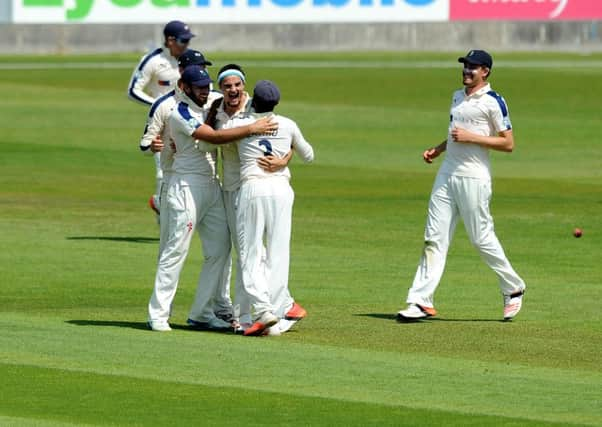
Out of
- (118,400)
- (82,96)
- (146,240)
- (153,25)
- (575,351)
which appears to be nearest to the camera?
(118,400)

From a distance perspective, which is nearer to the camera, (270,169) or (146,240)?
(270,169)

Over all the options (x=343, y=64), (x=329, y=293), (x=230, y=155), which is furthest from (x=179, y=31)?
(x=343, y=64)

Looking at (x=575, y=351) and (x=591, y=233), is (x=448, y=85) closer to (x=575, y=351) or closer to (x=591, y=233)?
(x=591, y=233)

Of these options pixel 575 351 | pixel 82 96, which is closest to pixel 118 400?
pixel 575 351

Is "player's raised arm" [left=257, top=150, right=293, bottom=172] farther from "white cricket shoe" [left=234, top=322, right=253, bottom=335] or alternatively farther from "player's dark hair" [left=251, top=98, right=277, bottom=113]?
"white cricket shoe" [left=234, top=322, right=253, bottom=335]

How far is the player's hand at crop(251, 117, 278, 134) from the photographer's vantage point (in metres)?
12.6

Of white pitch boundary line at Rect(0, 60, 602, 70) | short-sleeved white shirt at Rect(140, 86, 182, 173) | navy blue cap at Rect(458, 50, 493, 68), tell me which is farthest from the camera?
white pitch boundary line at Rect(0, 60, 602, 70)

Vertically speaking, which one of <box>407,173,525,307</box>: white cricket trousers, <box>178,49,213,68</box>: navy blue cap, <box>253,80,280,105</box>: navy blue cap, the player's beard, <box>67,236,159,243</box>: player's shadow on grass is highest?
<box>178,49,213,68</box>: navy blue cap

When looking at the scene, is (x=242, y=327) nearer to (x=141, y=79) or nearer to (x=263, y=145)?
(x=263, y=145)

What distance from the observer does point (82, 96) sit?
124 ft

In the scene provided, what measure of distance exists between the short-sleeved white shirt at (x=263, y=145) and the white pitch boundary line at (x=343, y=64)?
31769 mm

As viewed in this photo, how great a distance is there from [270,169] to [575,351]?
2.68 m

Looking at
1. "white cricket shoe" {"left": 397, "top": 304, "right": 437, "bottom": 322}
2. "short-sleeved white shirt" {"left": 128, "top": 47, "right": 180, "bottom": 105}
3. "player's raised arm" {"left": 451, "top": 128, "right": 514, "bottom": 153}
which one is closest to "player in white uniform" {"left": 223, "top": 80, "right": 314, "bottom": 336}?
"white cricket shoe" {"left": 397, "top": 304, "right": 437, "bottom": 322}

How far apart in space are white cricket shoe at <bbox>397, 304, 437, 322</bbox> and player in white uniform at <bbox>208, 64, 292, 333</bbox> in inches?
53.9
